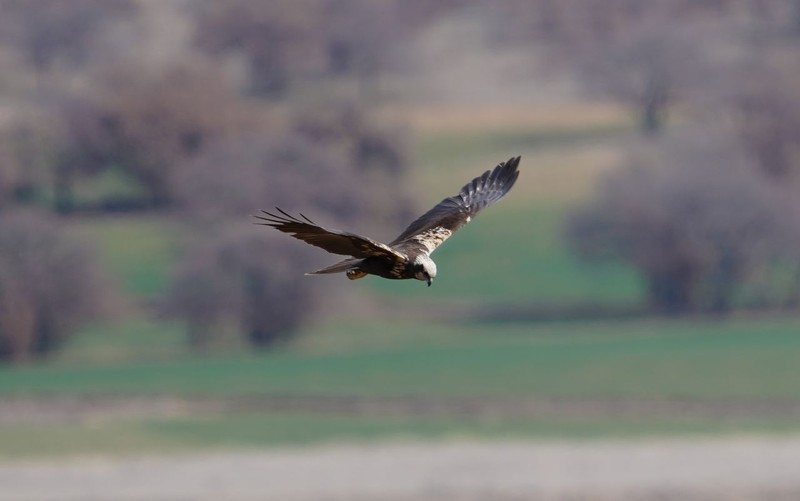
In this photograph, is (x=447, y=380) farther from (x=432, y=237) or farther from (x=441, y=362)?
(x=432, y=237)

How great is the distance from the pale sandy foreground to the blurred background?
74 cm

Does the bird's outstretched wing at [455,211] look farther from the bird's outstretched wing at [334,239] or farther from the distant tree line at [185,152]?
the distant tree line at [185,152]

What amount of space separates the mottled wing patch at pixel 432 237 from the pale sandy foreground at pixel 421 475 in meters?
22.9

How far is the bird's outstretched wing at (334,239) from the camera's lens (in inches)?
574

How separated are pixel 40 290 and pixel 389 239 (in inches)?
562

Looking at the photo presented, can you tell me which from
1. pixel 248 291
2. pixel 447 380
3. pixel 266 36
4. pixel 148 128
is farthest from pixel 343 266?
pixel 266 36

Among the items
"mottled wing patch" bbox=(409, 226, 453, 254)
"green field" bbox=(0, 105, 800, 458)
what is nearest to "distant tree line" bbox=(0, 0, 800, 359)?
"green field" bbox=(0, 105, 800, 458)

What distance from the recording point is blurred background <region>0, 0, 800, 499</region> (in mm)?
47906

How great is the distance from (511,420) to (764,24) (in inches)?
2943

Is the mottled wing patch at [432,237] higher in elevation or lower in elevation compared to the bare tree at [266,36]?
lower

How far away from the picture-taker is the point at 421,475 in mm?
40594

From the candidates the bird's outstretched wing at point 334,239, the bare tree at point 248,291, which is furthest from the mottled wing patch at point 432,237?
the bare tree at point 248,291

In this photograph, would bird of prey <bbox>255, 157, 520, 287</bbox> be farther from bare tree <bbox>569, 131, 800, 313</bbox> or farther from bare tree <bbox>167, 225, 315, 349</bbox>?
bare tree <bbox>569, 131, 800, 313</bbox>

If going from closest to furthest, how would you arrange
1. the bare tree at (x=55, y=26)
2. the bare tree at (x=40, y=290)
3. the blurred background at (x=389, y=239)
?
the blurred background at (x=389, y=239) < the bare tree at (x=40, y=290) < the bare tree at (x=55, y=26)
